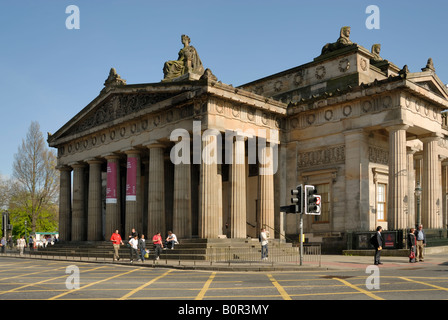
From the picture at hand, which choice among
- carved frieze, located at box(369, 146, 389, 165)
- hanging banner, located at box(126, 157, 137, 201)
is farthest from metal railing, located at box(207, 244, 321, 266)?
hanging banner, located at box(126, 157, 137, 201)

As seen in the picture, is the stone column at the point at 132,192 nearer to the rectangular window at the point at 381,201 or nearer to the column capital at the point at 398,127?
the rectangular window at the point at 381,201

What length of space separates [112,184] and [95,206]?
336 centimetres

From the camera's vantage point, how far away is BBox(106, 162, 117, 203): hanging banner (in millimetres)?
37562

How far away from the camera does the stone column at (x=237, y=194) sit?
30.5 metres

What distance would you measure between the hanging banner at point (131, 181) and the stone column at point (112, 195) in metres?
2.58

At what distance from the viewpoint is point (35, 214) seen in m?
66.7

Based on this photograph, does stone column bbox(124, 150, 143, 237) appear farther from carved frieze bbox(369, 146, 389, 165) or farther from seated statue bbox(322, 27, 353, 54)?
carved frieze bbox(369, 146, 389, 165)

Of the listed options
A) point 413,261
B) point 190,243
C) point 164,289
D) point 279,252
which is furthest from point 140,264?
point 413,261

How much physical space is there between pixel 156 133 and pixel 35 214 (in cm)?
3973

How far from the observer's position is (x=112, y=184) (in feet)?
124

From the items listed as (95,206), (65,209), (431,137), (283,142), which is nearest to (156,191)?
(95,206)

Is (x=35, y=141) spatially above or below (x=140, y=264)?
above

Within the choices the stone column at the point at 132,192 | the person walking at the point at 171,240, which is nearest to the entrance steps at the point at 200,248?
the person walking at the point at 171,240
